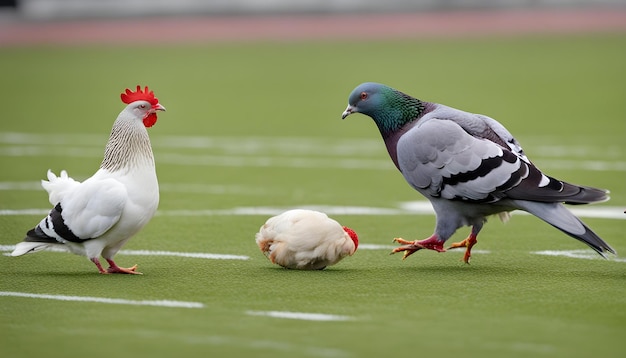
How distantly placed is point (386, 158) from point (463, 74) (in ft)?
43.0

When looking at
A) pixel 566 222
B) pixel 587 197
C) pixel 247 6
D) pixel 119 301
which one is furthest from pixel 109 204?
pixel 247 6

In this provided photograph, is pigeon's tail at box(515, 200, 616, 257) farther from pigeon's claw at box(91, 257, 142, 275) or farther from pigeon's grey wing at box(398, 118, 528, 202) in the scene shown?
pigeon's claw at box(91, 257, 142, 275)

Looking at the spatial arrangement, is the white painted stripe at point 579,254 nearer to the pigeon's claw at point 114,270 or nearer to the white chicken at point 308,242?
the white chicken at point 308,242

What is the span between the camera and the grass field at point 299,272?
5.70 m

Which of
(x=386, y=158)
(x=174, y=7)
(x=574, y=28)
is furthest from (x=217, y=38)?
(x=386, y=158)

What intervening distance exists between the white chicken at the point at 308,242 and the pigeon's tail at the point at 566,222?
1.08 metres

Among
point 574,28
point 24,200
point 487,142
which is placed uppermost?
point 574,28

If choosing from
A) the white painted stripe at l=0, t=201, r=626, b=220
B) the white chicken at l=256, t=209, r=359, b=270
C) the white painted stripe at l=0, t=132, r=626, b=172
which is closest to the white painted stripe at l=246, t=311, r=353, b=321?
the white chicken at l=256, t=209, r=359, b=270

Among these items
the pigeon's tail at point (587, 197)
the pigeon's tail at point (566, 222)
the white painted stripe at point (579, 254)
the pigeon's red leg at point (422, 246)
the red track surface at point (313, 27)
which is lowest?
the white painted stripe at point (579, 254)

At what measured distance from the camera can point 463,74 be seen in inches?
1061

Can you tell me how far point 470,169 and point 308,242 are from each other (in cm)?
106

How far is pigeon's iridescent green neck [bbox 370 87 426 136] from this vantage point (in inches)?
306

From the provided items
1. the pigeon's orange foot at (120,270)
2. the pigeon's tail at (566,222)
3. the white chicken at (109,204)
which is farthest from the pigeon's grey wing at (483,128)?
the pigeon's orange foot at (120,270)

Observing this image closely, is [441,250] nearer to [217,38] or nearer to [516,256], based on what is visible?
[516,256]
